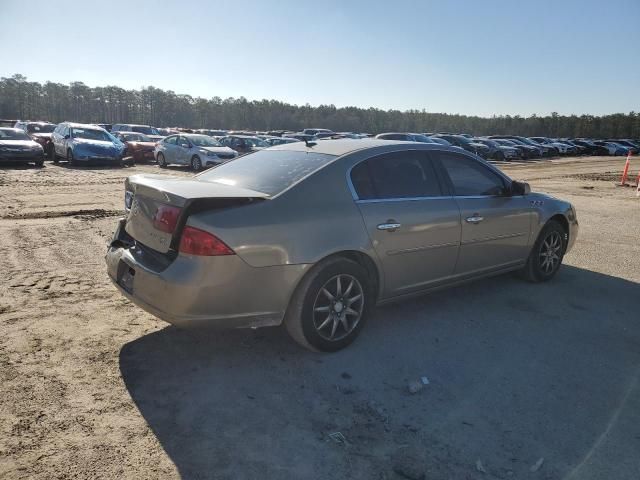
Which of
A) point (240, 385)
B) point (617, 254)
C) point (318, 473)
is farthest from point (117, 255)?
point (617, 254)

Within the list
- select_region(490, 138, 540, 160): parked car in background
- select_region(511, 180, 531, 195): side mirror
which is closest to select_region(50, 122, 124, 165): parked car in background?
select_region(511, 180, 531, 195): side mirror

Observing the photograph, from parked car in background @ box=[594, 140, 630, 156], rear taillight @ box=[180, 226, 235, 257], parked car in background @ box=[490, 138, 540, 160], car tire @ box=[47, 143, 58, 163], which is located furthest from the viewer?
parked car in background @ box=[594, 140, 630, 156]

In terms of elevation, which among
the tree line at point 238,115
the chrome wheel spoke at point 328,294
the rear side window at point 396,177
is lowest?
the chrome wheel spoke at point 328,294

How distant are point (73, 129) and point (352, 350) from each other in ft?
64.7

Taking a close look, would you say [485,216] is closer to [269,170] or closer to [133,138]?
[269,170]

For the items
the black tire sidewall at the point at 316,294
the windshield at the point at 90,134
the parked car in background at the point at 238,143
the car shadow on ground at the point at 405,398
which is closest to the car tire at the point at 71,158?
the windshield at the point at 90,134

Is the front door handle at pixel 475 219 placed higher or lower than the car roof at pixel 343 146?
lower

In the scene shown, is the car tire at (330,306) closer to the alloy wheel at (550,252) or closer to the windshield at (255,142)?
the alloy wheel at (550,252)

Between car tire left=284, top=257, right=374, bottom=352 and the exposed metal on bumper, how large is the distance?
0.12 metres

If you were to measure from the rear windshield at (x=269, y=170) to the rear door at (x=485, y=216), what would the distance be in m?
1.36

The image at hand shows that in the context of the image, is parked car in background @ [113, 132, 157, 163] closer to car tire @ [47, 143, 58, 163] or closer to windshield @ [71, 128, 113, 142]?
windshield @ [71, 128, 113, 142]

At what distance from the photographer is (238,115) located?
345 ft

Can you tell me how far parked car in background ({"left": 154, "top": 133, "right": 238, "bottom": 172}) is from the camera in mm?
20656

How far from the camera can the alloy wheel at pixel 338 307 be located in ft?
12.1
